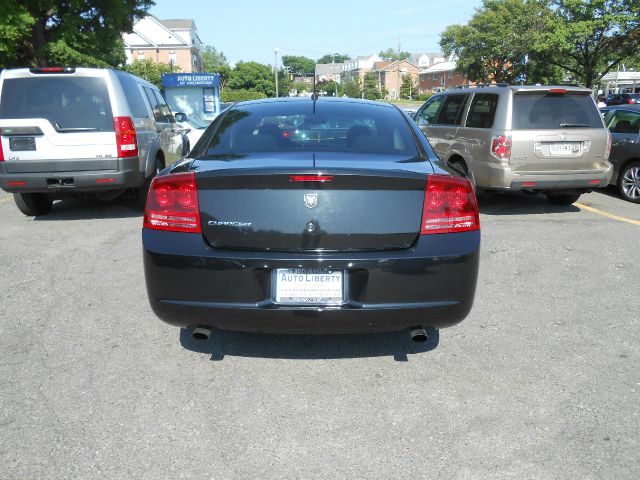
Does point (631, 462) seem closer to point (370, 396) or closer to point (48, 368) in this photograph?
point (370, 396)

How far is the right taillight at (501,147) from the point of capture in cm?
761

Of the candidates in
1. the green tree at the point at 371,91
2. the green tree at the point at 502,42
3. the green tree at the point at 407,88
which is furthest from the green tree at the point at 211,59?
the green tree at the point at 502,42

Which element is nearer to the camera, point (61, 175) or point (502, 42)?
point (61, 175)

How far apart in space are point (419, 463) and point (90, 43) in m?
22.4

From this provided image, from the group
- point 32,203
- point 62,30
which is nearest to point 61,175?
point 32,203

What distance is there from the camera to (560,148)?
7.72 meters

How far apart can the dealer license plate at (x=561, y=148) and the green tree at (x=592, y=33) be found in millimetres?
23912

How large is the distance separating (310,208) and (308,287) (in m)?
0.40

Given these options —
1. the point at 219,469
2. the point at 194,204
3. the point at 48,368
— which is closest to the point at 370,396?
the point at 219,469

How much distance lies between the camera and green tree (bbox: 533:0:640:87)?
1083 inches

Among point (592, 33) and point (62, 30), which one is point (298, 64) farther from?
point (62, 30)

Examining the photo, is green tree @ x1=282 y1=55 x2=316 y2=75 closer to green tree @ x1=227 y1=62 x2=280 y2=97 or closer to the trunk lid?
green tree @ x1=227 y1=62 x2=280 y2=97

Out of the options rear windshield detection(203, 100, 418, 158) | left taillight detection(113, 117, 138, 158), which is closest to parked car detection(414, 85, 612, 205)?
rear windshield detection(203, 100, 418, 158)

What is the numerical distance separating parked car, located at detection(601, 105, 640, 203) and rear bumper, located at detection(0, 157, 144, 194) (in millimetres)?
7716
